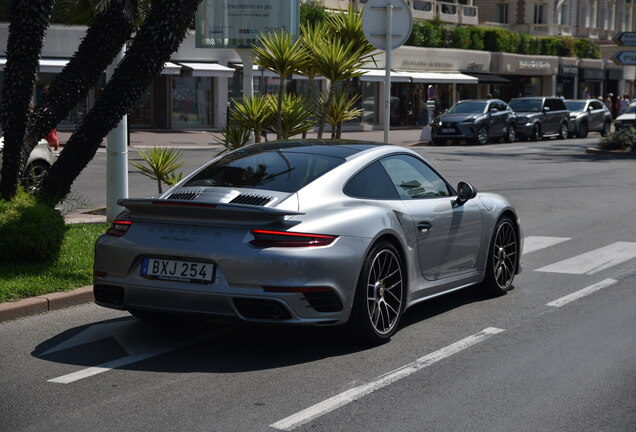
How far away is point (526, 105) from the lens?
41844 millimetres

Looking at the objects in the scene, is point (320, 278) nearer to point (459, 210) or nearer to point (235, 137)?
point (459, 210)

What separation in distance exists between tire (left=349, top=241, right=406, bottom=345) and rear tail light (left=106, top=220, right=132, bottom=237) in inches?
63.2

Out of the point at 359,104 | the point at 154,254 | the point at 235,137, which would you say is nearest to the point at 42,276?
the point at 154,254

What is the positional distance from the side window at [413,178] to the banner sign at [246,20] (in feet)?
26.7

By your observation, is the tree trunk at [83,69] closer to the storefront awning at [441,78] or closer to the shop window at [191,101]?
the shop window at [191,101]

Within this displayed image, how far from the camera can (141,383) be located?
5.97 meters

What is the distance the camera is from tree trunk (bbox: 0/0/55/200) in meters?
9.50

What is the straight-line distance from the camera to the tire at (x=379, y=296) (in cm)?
668

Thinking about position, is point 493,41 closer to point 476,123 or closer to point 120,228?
point 476,123

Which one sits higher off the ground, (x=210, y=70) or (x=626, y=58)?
(x=626, y=58)

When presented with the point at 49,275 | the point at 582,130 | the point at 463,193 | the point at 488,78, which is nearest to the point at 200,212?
the point at 463,193

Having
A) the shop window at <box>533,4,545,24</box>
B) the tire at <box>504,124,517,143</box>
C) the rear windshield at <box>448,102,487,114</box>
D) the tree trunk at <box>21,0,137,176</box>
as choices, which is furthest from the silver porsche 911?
the shop window at <box>533,4,545,24</box>

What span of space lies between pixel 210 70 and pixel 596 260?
107 feet

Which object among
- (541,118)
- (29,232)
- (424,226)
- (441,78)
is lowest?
(29,232)
